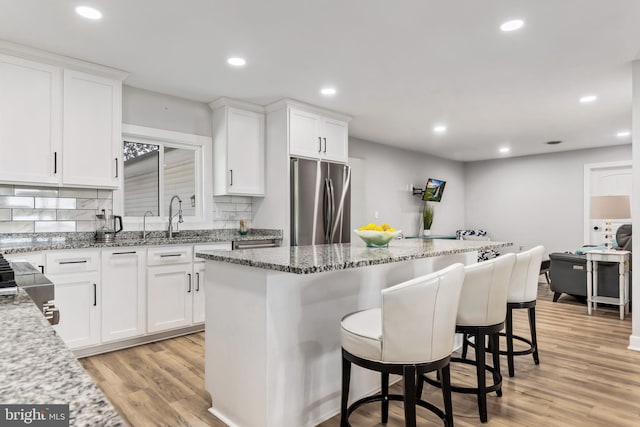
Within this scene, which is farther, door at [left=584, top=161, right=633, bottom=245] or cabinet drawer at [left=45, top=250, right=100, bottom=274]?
door at [left=584, top=161, right=633, bottom=245]

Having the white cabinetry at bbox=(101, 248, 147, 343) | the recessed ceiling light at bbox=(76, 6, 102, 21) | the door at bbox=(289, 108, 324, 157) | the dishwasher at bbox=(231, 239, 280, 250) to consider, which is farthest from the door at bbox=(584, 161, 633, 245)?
the recessed ceiling light at bbox=(76, 6, 102, 21)

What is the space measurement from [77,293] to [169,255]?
0.79 meters

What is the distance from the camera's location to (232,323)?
7.00ft

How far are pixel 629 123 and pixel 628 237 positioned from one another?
5.16 feet

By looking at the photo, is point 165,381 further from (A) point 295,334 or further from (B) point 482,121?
(B) point 482,121

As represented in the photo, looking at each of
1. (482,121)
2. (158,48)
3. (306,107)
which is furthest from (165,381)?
(482,121)

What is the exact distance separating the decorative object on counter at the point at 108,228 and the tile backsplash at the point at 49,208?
74 mm

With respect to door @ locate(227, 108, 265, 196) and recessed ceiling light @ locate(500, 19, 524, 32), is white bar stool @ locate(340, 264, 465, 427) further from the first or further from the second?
door @ locate(227, 108, 265, 196)

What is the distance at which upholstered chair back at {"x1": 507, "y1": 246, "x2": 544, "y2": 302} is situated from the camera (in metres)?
2.74

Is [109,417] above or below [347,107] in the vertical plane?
below

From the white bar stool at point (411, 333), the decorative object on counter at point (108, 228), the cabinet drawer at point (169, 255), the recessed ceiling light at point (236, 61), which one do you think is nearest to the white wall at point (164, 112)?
the decorative object on counter at point (108, 228)

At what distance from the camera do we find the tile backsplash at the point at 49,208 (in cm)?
330

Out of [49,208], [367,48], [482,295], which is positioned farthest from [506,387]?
[49,208]

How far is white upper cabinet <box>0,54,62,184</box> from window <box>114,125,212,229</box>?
706 millimetres
